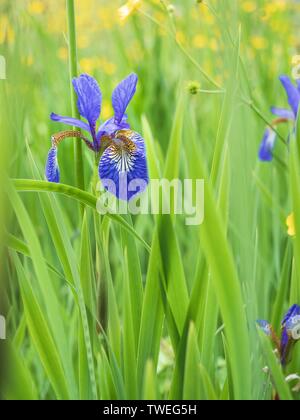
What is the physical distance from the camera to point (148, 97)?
4.62 ft

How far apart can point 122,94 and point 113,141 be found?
0.18ft

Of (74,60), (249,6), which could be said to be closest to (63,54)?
(249,6)

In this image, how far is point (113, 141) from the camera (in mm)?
734

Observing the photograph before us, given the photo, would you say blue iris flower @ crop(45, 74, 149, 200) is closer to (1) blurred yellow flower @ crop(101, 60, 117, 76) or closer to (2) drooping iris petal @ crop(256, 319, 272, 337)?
(2) drooping iris petal @ crop(256, 319, 272, 337)

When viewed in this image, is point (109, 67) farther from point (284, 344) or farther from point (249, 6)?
point (284, 344)

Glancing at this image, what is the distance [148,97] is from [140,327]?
78cm

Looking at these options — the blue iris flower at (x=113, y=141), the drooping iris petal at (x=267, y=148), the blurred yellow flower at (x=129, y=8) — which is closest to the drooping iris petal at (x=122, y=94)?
the blue iris flower at (x=113, y=141)

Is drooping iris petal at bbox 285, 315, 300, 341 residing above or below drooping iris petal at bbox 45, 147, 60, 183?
below

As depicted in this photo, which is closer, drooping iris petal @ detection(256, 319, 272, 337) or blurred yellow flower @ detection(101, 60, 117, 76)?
drooping iris petal @ detection(256, 319, 272, 337)

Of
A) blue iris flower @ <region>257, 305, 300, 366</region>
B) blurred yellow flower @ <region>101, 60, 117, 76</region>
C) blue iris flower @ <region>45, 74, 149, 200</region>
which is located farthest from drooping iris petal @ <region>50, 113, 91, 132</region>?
blurred yellow flower @ <region>101, 60, 117, 76</region>

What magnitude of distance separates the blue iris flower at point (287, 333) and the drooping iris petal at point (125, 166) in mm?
214

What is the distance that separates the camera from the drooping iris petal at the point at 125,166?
715 millimetres

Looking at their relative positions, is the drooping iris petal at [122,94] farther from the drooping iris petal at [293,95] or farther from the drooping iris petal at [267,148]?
the drooping iris petal at [267,148]

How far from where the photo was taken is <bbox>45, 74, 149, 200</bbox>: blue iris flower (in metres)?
0.72
